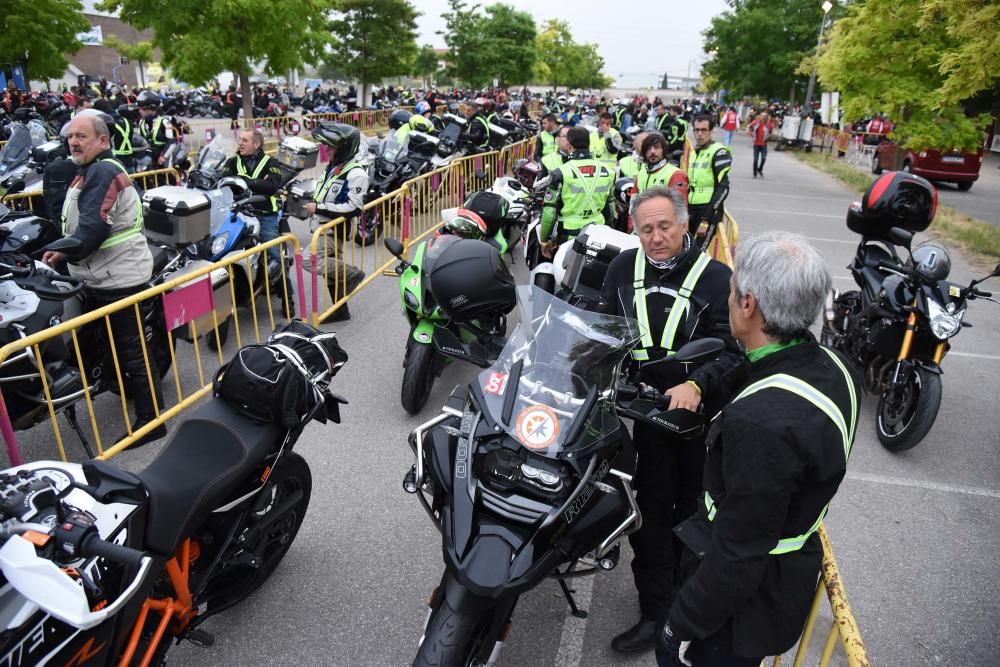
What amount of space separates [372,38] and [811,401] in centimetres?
3353

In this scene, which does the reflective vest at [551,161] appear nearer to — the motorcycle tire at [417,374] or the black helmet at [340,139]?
the black helmet at [340,139]

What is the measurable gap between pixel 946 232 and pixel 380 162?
34.7ft

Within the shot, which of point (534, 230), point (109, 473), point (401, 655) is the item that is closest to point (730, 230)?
point (534, 230)

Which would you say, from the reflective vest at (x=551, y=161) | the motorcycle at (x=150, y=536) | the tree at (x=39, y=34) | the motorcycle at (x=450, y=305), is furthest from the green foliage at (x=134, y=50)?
the motorcycle at (x=150, y=536)

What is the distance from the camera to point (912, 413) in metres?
4.70

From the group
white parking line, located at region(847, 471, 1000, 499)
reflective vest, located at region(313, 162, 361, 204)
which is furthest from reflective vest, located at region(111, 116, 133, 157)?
white parking line, located at region(847, 471, 1000, 499)

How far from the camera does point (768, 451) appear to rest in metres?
1.65

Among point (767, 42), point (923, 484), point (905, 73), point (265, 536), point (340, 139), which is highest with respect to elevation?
point (767, 42)

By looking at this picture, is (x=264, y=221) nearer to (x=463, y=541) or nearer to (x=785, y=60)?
(x=463, y=541)

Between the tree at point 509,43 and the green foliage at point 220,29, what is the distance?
881 inches

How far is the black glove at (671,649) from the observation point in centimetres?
207

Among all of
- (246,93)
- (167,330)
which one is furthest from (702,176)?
(246,93)

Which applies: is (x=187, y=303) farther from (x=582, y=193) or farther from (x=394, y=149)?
(x=394, y=149)

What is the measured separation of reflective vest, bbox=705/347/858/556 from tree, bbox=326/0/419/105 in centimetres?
3227
